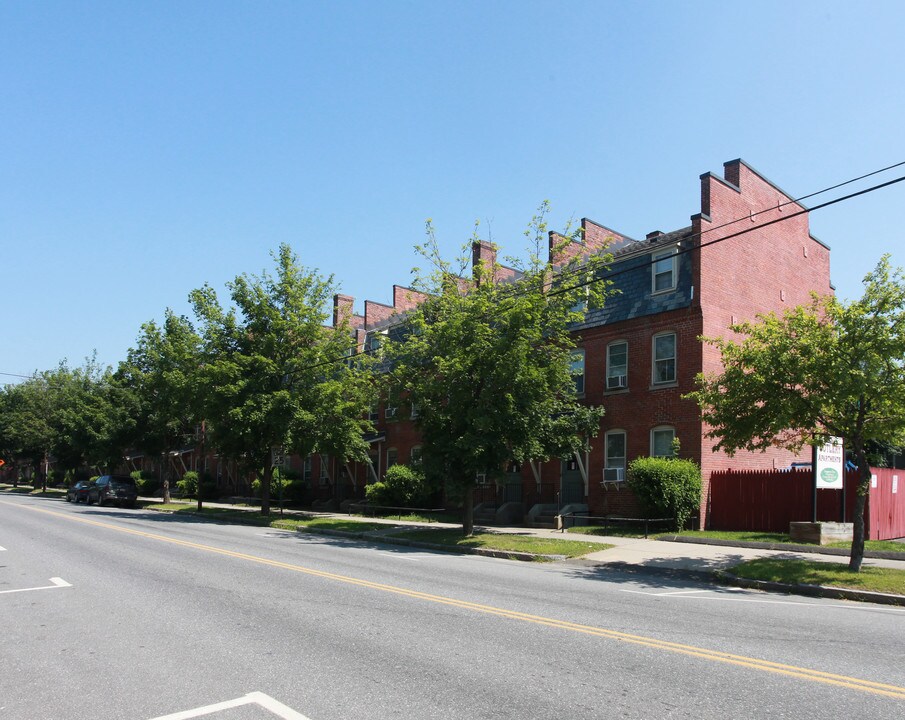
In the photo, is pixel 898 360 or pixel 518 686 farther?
pixel 898 360

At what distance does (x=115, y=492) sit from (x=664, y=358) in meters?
30.3

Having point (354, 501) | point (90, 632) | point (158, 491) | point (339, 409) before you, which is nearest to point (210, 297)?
point (339, 409)

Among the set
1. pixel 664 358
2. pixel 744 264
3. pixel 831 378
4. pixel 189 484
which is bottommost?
pixel 189 484

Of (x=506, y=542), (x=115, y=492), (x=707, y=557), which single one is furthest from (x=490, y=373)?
(x=115, y=492)

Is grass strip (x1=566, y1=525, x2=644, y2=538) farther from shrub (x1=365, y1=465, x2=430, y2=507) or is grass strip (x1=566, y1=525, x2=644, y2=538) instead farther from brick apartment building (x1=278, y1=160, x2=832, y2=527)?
shrub (x1=365, y1=465, x2=430, y2=507)

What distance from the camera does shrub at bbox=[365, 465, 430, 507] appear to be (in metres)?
30.0

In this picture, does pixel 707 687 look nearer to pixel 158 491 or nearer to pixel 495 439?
pixel 495 439

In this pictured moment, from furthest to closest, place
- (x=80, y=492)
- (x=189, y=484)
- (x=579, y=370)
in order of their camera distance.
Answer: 1. (x=189, y=484)
2. (x=80, y=492)
3. (x=579, y=370)

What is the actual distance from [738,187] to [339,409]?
16.1m

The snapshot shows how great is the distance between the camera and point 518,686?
5.86m

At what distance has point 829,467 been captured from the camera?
58.1 feet

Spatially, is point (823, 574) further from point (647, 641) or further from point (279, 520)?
point (279, 520)

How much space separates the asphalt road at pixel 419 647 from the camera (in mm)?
5441

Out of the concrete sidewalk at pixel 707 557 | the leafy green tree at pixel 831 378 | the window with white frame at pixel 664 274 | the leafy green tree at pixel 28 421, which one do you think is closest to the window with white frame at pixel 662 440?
the concrete sidewalk at pixel 707 557
